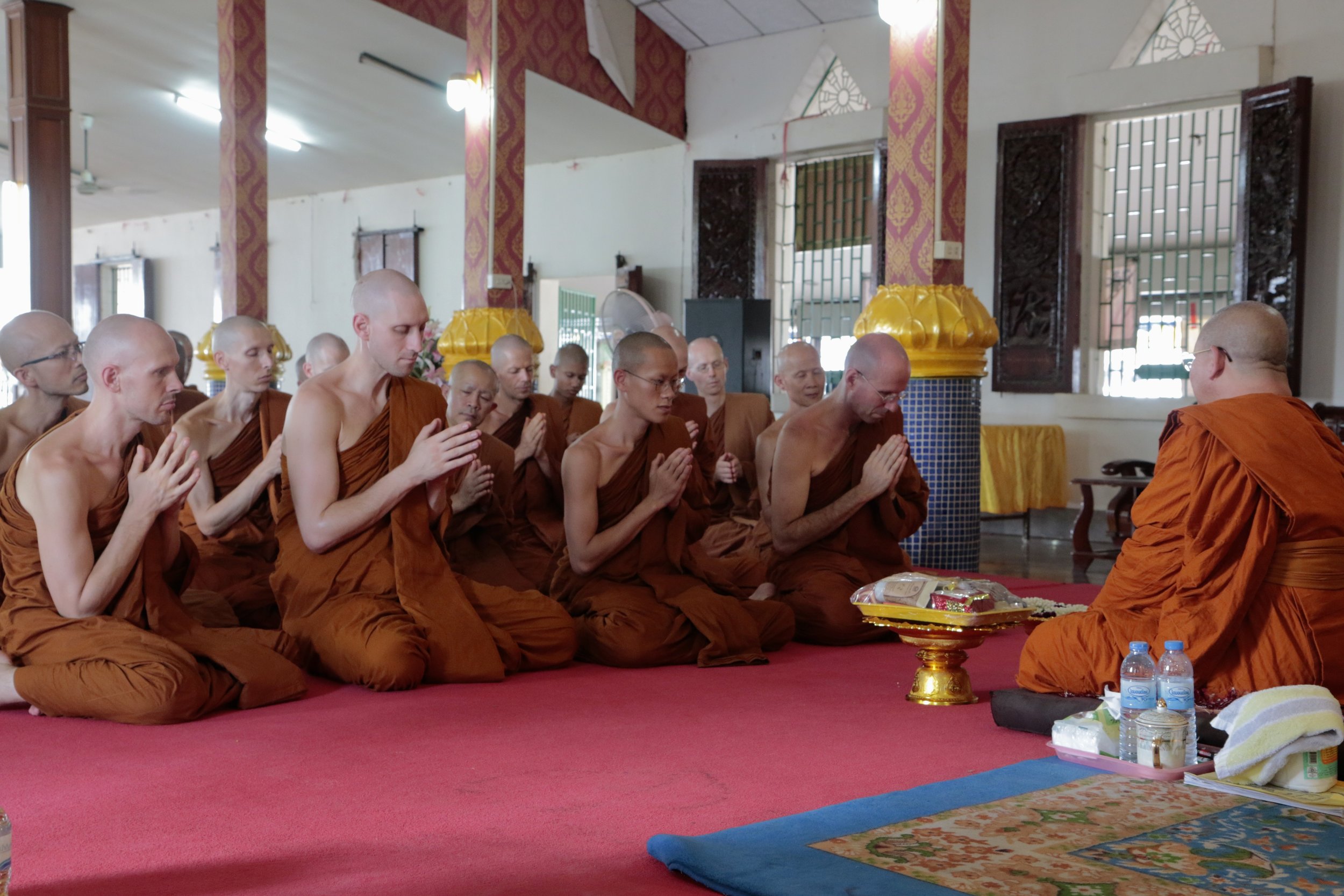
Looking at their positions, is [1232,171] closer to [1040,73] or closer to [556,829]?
[1040,73]

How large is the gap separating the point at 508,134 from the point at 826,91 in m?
4.08

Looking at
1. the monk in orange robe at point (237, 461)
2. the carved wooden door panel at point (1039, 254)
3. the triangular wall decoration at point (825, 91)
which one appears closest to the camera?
the monk in orange robe at point (237, 461)

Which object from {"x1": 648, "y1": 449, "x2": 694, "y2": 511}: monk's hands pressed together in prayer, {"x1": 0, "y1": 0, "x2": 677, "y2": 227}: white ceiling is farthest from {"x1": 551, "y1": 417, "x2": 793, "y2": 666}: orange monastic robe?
{"x1": 0, "y1": 0, "x2": 677, "y2": 227}: white ceiling

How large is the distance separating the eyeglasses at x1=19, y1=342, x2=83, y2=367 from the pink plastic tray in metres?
3.11

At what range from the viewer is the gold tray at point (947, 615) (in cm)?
338

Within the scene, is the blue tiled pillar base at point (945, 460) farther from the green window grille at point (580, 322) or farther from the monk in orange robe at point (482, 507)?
the green window grille at point (580, 322)

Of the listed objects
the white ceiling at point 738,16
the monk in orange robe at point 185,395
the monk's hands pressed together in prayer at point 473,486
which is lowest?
the monk's hands pressed together in prayer at point 473,486

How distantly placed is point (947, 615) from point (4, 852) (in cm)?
238

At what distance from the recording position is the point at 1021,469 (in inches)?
371

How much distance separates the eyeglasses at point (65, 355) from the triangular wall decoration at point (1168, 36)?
320 inches

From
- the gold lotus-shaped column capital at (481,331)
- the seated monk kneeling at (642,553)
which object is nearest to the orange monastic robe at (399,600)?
the seated monk kneeling at (642,553)

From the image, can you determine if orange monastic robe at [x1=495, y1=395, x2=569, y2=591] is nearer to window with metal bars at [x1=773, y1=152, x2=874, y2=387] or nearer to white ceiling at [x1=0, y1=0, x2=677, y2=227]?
white ceiling at [x1=0, y1=0, x2=677, y2=227]

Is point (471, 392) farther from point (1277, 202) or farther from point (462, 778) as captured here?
point (1277, 202)

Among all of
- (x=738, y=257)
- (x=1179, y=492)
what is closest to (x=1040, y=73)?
(x=738, y=257)
